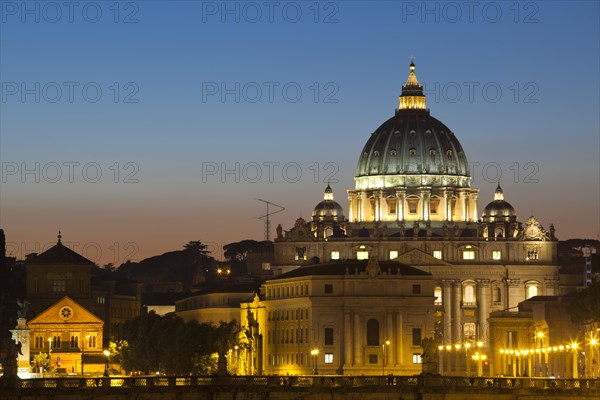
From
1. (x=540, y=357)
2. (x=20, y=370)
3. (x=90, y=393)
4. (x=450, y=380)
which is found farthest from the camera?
(x=540, y=357)

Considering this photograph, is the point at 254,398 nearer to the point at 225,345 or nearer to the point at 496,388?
the point at 496,388

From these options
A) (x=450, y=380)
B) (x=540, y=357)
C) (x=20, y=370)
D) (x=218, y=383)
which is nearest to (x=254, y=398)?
(x=218, y=383)

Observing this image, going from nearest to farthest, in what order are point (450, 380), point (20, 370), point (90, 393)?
point (90, 393) < point (450, 380) < point (20, 370)

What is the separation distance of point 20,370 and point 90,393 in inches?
1925

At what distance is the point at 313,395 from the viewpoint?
397 feet

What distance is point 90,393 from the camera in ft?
378

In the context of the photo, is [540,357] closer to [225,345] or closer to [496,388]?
[225,345]

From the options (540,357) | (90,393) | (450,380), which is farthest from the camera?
(540,357)

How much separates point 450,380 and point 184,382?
503 inches

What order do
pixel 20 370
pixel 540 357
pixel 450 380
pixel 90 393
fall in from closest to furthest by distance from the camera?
pixel 90 393, pixel 450 380, pixel 20 370, pixel 540 357

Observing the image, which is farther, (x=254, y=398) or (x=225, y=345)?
(x=225, y=345)

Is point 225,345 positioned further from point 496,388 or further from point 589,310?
point 496,388

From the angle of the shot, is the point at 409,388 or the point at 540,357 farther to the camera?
the point at 540,357

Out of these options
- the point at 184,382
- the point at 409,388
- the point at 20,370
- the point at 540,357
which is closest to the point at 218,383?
the point at 184,382
